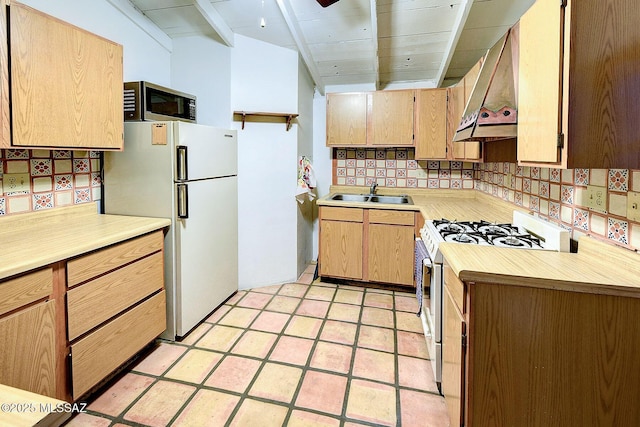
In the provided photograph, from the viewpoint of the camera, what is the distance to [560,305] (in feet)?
3.67

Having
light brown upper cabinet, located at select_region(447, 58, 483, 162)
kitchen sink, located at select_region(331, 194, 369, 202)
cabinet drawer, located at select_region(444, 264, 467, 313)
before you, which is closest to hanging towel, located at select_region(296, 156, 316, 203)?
kitchen sink, located at select_region(331, 194, 369, 202)

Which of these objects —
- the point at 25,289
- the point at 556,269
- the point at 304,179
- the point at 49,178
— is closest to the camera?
the point at 556,269

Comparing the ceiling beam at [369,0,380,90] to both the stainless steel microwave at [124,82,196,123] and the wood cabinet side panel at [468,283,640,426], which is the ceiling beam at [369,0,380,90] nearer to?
the stainless steel microwave at [124,82,196,123]

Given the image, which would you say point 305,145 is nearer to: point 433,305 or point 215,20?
point 215,20

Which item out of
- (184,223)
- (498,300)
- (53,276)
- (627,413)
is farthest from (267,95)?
(627,413)

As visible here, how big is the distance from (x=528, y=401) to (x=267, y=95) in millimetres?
2860

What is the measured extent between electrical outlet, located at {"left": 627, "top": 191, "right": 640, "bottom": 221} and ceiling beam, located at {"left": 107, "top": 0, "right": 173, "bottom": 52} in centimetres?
312

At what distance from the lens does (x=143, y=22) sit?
8.54 feet

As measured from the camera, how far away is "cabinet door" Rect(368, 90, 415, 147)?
3312 mm

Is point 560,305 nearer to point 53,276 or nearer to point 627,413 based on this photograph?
point 627,413

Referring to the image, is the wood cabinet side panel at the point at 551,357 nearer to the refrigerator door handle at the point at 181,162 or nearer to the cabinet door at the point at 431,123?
the refrigerator door handle at the point at 181,162

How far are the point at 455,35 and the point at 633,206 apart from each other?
181cm

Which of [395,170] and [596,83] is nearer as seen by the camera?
[596,83]

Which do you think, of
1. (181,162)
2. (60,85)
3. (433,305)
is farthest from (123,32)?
(433,305)
